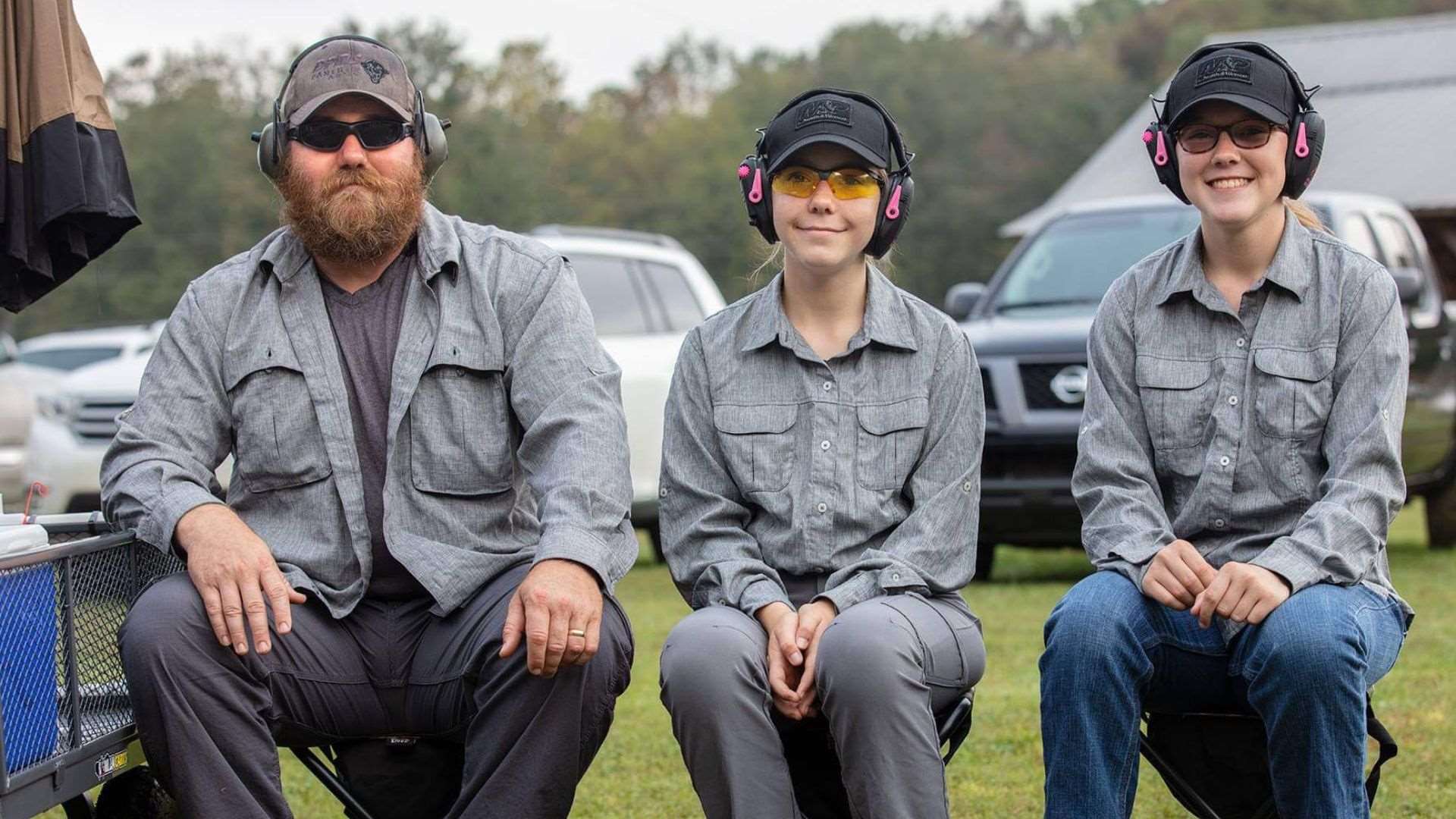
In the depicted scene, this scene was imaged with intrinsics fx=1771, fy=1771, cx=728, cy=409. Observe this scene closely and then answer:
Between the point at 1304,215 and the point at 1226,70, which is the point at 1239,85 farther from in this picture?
the point at 1304,215

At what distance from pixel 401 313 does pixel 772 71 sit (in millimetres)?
77142

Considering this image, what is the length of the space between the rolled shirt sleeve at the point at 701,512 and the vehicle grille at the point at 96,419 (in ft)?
22.6

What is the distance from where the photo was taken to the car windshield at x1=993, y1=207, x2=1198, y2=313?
957 centimetres

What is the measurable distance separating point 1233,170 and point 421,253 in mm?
1804

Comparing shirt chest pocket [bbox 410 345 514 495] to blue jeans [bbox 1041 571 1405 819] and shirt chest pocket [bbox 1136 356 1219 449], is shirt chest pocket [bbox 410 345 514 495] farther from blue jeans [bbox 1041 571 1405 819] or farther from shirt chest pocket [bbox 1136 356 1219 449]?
shirt chest pocket [bbox 1136 356 1219 449]

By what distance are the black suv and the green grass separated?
710mm

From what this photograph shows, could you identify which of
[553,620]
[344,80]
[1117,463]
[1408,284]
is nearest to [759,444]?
[553,620]

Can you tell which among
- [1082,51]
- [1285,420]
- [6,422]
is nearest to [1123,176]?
[6,422]

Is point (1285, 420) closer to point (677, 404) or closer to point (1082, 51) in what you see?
point (677, 404)

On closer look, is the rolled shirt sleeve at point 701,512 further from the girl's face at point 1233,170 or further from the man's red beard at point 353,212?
the girl's face at point 1233,170

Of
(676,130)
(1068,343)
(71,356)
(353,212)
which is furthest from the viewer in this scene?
(676,130)

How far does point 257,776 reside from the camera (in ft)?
11.4

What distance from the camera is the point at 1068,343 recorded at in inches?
353

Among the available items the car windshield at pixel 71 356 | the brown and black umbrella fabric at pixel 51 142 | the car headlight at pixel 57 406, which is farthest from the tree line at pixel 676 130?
the brown and black umbrella fabric at pixel 51 142
